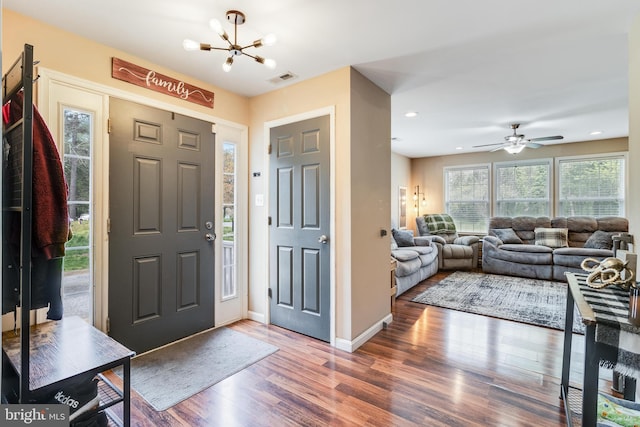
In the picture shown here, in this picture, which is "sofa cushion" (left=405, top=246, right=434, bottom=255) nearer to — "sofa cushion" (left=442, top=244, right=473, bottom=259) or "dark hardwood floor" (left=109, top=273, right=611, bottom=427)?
"sofa cushion" (left=442, top=244, right=473, bottom=259)

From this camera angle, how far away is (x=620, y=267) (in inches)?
68.7

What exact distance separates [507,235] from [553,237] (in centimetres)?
71

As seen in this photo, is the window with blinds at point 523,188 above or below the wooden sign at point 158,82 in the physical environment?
below

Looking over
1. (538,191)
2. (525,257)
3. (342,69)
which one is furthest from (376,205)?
(538,191)

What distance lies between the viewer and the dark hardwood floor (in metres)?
1.88

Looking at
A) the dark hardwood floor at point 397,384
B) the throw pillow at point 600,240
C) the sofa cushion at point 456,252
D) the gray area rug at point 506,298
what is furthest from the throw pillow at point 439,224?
the dark hardwood floor at point 397,384

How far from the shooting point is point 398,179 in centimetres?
701

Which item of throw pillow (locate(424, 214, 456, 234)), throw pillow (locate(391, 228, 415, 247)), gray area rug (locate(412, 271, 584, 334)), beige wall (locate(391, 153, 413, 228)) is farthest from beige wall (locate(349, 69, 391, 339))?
throw pillow (locate(424, 214, 456, 234))

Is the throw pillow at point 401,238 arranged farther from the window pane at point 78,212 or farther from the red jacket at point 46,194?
the red jacket at point 46,194

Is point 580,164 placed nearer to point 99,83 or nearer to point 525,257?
point 525,257

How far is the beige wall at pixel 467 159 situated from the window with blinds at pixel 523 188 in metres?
0.17

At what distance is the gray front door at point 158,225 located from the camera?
8.10ft

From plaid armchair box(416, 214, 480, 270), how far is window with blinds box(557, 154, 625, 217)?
1824 millimetres

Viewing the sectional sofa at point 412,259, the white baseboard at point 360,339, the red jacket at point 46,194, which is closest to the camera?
the red jacket at point 46,194
